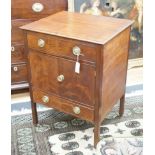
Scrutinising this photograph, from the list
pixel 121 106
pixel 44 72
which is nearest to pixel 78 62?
pixel 44 72

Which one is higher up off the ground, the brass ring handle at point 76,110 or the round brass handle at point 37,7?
the round brass handle at point 37,7

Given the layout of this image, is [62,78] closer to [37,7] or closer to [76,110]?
[76,110]

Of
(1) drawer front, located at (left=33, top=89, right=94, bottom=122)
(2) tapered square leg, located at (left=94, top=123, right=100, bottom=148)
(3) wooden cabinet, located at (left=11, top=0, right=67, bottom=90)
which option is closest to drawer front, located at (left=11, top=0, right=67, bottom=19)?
(3) wooden cabinet, located at (left=11, top=0, right=67, bottom=90)

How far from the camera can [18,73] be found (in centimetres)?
222

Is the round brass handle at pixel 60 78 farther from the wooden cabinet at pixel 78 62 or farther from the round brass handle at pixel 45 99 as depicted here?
the round brass handle at pixel 45 99

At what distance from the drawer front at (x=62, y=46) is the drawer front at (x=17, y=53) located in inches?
22.3

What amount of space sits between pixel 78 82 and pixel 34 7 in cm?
81

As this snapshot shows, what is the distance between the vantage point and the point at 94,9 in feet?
7.56

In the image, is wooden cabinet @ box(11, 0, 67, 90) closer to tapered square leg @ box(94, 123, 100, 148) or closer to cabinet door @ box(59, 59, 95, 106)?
cabinet door @ box(59, 59, 95, 106)

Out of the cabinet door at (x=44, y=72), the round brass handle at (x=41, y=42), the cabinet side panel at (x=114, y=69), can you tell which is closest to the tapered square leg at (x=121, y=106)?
the cabinet side panel at (x=114, y=69)

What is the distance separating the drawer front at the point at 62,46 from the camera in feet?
4.60

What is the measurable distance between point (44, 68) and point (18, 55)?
637 mm
